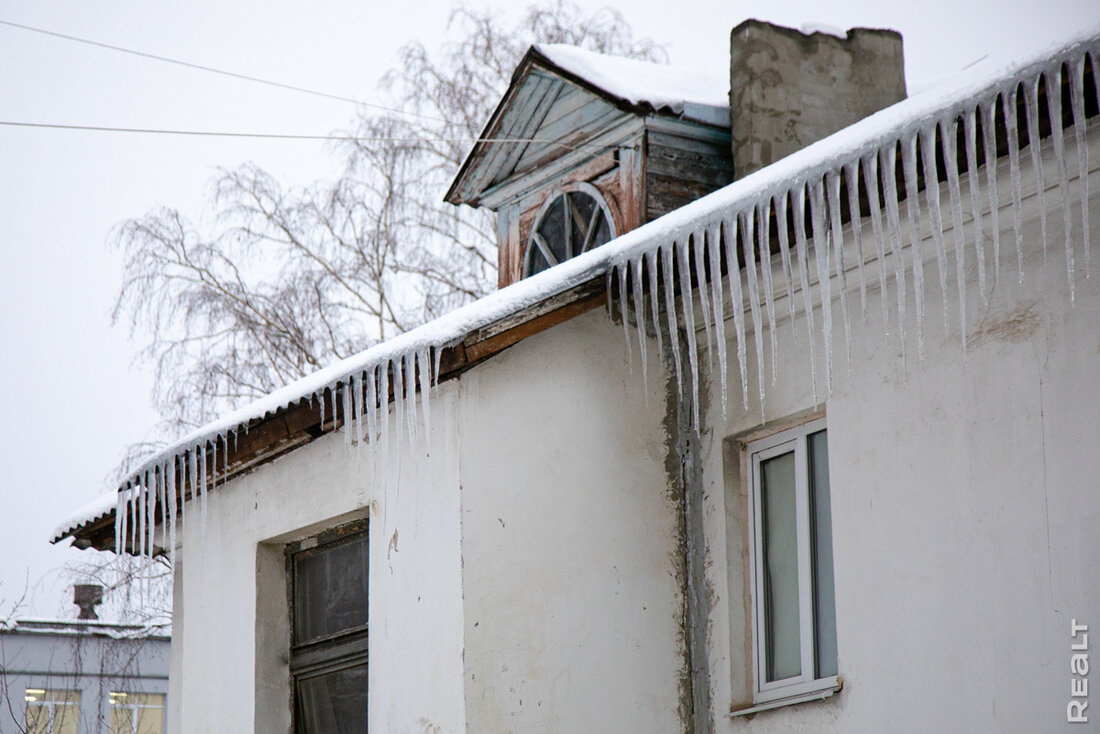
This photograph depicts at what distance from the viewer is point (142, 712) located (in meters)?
20.0

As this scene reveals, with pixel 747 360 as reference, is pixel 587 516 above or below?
below

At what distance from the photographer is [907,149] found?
444 cm

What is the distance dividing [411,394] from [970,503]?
2.20 m

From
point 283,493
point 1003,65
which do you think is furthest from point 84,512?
point 1003,65

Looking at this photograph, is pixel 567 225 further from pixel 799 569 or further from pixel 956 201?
pixel 956 201

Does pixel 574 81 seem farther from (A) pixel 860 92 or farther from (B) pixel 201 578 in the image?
(B) pixel 201 578

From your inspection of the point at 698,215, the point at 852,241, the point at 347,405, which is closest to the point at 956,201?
the point at 852,241

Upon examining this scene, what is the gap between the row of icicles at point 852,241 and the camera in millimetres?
4215

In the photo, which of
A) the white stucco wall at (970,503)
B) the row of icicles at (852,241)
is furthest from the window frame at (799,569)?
the row of icicles at (852,241)

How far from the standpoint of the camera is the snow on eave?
13.7 ft

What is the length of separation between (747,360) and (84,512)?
4.24 meters

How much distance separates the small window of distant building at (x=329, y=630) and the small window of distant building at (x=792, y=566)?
1.95 metres

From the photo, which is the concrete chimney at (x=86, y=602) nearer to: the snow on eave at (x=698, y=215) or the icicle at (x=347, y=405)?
→ the snow on eave at (x=698, y=215)

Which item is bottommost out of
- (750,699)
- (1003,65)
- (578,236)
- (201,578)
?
(750,699)
